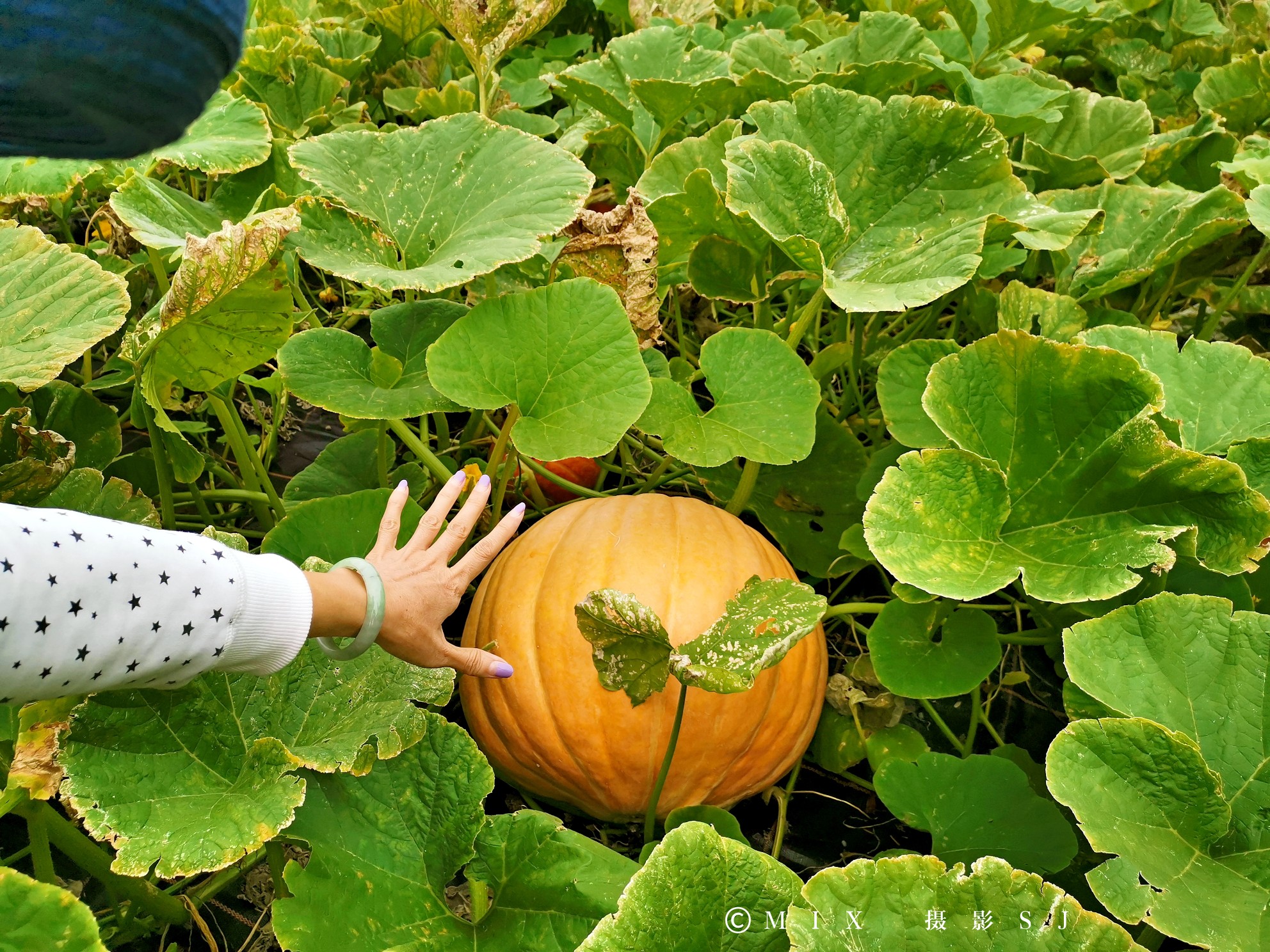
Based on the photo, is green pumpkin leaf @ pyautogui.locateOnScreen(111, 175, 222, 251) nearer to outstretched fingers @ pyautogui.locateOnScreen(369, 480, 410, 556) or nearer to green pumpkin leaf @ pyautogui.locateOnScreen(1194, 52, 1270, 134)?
outstretched fingers @ pyautogui.locateOnScreen(369, 480, 410, 556)

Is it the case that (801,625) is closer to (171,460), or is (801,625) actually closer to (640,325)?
(640,325)

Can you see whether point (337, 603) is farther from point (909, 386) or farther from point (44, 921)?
point (909, 386)

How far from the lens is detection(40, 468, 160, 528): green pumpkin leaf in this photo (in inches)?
39.9

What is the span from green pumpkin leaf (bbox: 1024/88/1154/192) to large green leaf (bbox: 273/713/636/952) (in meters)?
1.29

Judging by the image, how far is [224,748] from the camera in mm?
860

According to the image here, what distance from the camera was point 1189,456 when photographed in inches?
35.8

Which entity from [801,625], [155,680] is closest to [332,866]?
[155,680]

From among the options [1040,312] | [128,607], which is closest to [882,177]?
A: [1040,312]

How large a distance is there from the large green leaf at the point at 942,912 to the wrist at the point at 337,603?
43 centimetres

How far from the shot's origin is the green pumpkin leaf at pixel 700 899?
66cm

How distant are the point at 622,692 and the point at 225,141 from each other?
3.02 feet

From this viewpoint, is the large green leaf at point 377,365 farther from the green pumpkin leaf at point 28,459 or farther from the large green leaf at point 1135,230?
the large green leaf at point 1135,230

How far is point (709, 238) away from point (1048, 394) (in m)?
0.46

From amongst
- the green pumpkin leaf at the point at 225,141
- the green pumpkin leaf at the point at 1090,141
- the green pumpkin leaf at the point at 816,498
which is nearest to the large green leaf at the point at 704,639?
the green pumpkin leaf at the point at 816,498
